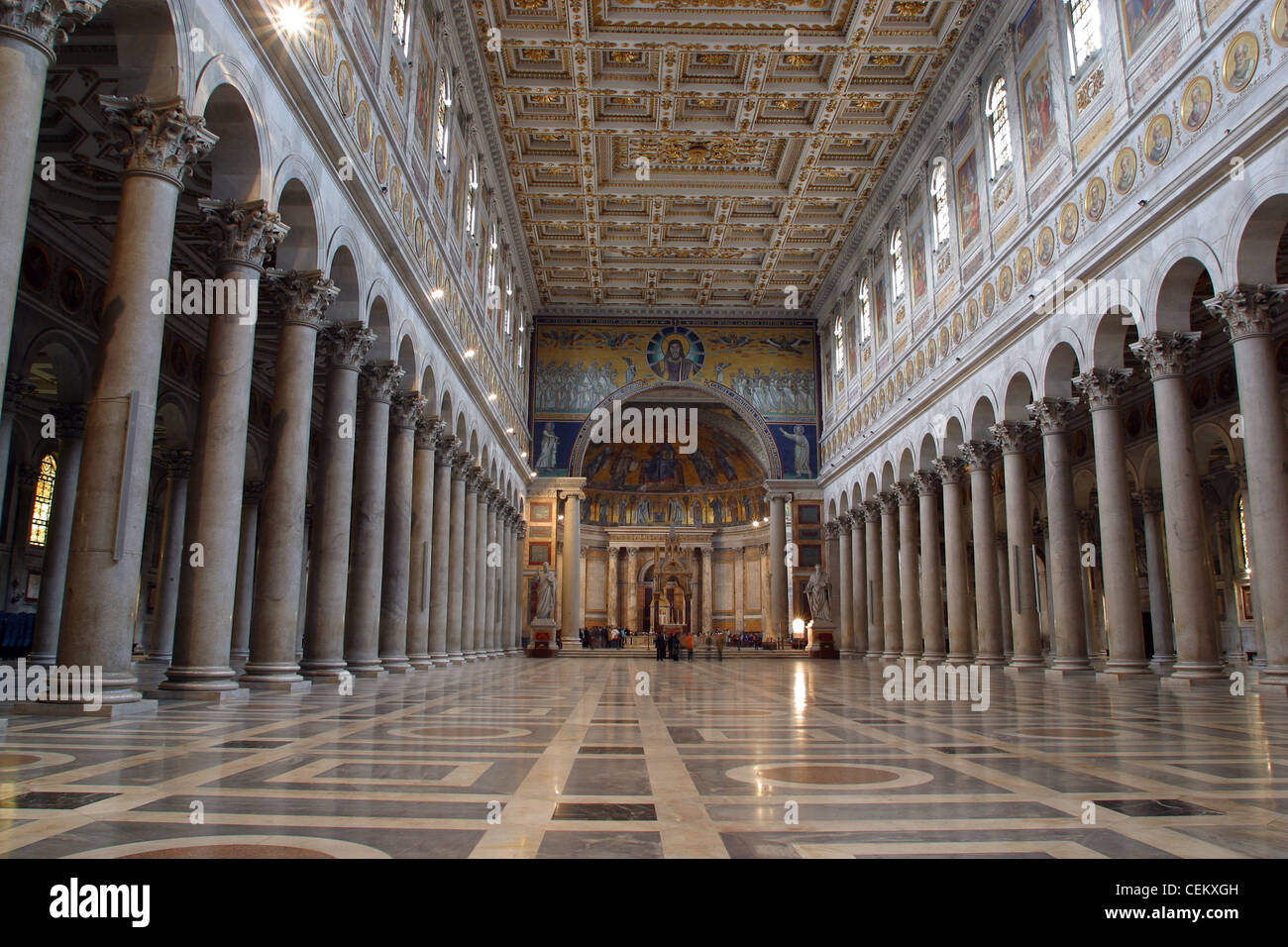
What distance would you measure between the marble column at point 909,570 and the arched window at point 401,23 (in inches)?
744

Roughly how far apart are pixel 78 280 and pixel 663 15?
→ 48.9 ft

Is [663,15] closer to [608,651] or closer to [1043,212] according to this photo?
[1043,212]

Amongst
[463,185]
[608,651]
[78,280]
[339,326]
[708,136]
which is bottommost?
[608,651]

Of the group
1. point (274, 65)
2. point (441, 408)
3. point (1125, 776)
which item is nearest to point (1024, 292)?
point (441, 408)

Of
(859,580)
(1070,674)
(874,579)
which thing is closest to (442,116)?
(1070,674)

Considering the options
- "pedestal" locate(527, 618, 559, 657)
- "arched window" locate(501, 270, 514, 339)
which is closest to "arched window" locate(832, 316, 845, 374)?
"arched window" locate(501, 270, 514, 339)

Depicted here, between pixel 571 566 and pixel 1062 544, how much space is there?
2512 cm

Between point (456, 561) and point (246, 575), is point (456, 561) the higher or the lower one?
the higher one

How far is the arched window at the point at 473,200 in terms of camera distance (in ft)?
81.6

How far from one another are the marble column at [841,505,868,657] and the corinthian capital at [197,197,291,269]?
27157 mm

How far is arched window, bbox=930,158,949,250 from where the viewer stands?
83.5 feet

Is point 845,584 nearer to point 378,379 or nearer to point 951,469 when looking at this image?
point 951,469

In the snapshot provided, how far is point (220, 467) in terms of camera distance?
10.3 meters

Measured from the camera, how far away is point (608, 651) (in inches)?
1455
